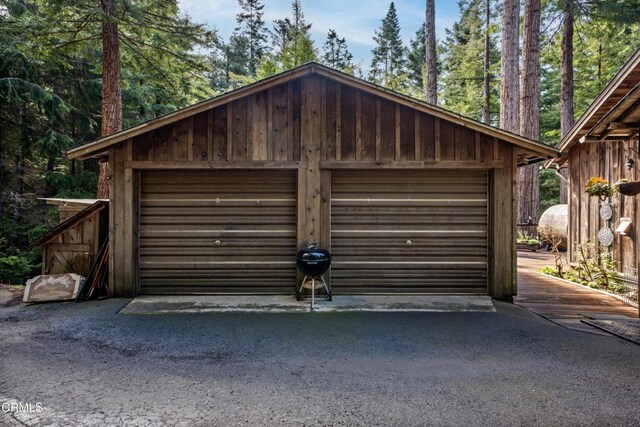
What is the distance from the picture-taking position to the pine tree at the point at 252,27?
3041 centimetres

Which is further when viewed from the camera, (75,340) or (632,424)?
(75,340)

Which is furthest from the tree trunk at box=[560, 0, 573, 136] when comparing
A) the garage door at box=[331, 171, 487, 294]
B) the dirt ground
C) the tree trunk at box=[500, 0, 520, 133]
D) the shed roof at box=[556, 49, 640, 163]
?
the dirt ground

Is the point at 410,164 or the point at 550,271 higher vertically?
the point at 410,164

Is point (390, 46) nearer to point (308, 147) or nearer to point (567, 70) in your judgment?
point (567, 70)

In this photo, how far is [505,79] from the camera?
12.3 m

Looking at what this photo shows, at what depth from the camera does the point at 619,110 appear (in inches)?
213

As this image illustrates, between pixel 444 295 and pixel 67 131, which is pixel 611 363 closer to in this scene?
pixel 444 295

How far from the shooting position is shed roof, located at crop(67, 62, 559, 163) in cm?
596

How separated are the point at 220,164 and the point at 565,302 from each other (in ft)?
19.5

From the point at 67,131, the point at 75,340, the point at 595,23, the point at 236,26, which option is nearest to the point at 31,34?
the point at 67,131

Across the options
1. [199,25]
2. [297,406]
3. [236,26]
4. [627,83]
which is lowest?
[297,406]

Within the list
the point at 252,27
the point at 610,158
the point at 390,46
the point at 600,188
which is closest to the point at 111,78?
the point at 600,188

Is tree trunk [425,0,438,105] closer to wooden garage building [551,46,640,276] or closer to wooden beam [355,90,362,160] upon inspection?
wooden garage building [551,46,640,276]

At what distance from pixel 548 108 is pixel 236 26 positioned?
22.7 meters
